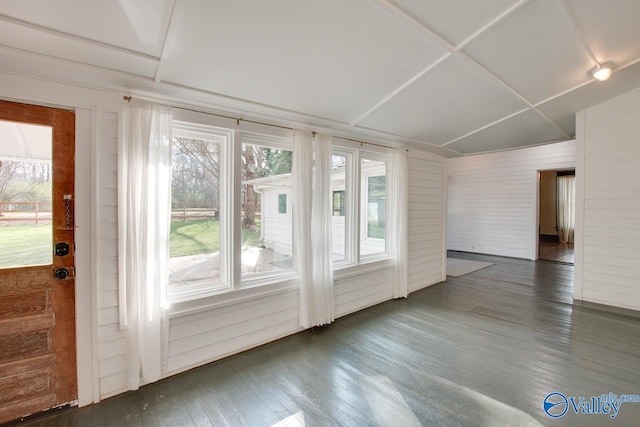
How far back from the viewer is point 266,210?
10.1 ft

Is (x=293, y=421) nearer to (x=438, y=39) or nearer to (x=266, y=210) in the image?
(x=266, y=210)

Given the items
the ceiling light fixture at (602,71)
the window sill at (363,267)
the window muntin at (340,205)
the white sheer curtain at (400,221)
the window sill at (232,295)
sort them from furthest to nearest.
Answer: the white sheer curtain at (400,221) → the window muntin at (340,205) → the window sill at (363,267) → the ceiling light fixture at (602,71) → the window sill at (232,295)

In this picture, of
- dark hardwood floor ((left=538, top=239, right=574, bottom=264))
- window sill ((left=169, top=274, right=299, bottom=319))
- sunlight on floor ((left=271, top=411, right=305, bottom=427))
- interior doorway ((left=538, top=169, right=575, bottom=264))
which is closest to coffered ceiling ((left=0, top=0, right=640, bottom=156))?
window sill ((left=169, top=274, right=299, bottom=319))

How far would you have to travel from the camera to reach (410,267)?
461 cm

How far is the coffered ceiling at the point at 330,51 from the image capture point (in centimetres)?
153

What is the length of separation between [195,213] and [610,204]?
17.6ft

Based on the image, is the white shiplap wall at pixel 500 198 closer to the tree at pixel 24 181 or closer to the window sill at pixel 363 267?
the window sill at pixel 363 267

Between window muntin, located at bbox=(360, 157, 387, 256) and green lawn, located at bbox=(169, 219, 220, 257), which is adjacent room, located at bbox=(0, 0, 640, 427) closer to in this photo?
green lawn, located at bbox=(169, 219, 220, 257)

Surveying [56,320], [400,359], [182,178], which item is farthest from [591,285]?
[56,320]

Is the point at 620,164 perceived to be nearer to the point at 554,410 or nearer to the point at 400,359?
the point at 554,410

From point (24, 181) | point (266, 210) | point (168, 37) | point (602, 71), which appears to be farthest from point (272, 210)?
point (602, 71)

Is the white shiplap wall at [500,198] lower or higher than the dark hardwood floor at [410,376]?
higher

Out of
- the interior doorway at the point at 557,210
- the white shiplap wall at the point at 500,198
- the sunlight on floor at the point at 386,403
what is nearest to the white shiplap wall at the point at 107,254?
the sunlight on floor at the point at 386,403

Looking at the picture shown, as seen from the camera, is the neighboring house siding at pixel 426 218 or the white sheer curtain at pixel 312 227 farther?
the neighboring house siding at pixel 426 218
